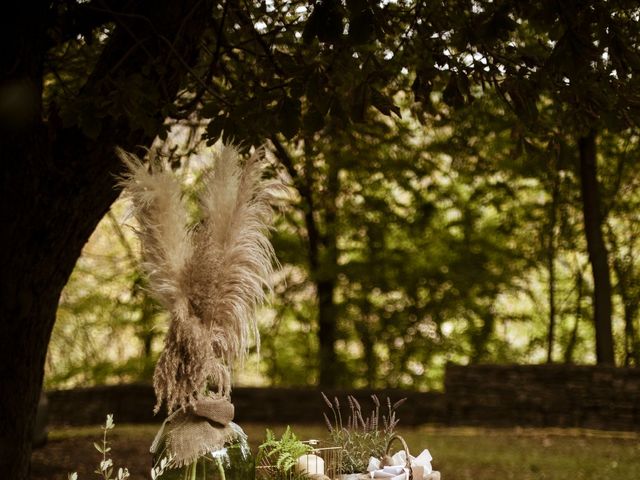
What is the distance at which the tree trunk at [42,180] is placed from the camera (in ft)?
13.9

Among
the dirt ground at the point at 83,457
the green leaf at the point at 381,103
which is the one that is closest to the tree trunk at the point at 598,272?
the dirt ground at the point at 83,457

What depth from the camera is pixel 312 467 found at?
264cm

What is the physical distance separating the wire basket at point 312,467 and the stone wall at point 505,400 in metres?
8.60

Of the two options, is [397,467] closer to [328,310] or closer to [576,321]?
[328,310]

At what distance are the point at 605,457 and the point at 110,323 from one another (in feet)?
34.4

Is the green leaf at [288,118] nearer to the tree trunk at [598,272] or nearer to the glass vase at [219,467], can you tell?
the glass vase at [219,467]

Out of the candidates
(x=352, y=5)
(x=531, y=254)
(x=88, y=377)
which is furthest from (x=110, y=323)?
(x=352, y=5)

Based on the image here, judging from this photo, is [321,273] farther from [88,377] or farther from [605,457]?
[605,457]

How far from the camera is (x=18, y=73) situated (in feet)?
14.3

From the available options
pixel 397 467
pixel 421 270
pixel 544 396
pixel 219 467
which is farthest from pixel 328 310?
pixel 219 467

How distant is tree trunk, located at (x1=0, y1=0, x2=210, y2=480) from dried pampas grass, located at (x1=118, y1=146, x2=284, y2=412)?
1.96 metres

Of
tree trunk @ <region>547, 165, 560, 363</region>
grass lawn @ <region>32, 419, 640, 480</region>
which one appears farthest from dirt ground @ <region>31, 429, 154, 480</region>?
tree trunk @ <region>547, 165, 560, 363</region>

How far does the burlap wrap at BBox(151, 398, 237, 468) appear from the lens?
93.0 inches

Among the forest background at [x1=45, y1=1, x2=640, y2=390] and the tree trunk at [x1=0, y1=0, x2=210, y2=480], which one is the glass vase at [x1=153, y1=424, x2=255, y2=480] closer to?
the tree trunk at [x1=0, y1=0, x2=210, y2=480]
